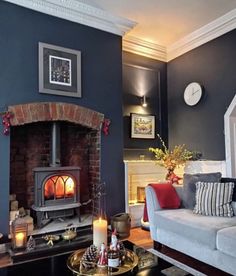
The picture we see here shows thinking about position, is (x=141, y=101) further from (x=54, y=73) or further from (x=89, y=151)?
(x=54, y=73)

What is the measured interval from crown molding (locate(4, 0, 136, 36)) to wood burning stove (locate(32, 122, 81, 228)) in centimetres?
148

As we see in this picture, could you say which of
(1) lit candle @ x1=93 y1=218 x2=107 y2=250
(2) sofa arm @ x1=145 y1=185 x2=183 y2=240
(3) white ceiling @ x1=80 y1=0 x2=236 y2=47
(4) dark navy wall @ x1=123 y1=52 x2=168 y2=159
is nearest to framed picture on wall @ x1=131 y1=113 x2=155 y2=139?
(4) dark navy wall @ x1=123 y1=52 x2=168 y2=159

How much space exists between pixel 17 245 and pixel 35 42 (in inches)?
94.2

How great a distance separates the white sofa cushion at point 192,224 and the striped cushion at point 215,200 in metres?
0.09

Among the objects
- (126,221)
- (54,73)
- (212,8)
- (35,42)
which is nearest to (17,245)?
(126,221)

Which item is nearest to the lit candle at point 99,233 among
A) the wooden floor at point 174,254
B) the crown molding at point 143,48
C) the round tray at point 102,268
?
the round tray at point 102,268

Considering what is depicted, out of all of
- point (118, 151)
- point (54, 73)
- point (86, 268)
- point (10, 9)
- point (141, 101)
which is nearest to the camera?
point (86, 268)

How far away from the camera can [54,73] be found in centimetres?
321

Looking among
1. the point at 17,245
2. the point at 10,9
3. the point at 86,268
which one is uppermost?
the point at 10,9

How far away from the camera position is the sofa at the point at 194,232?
211cm

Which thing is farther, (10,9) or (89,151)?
(89,151)

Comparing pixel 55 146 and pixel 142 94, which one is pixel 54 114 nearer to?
pixel 55 146

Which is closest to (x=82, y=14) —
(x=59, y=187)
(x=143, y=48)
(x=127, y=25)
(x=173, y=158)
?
(x=127, y=25)

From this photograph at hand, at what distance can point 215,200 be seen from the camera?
8.71 ft
